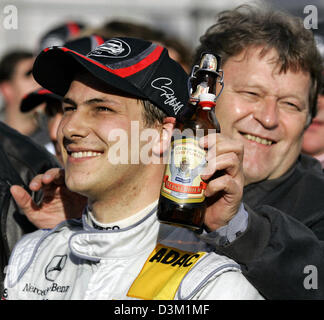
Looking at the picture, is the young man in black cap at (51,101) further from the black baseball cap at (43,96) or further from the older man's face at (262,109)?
the older man's face at (262,109)

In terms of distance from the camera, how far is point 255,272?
91.2 inches

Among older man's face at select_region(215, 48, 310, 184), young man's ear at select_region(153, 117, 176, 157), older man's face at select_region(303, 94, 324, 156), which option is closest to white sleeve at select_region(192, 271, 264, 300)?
young man's ear at select_region(153, 117, 176, 157)

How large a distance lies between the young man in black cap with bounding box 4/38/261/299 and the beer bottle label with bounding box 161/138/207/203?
316 millimetres

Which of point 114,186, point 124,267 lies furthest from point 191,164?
point 124,267

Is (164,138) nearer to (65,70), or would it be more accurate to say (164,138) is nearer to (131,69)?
(131,69)

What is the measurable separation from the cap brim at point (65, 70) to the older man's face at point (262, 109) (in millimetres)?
877

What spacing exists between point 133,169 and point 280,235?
29.8 inches

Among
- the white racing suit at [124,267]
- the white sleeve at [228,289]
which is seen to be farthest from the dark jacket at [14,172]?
the white sleeve at [228,289]

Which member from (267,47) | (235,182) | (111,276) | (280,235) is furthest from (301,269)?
(267,47)

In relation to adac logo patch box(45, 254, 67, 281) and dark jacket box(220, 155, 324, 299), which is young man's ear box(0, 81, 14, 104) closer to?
adac logo patch box(45, 254, 67, 281)

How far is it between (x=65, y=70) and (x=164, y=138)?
0.64m

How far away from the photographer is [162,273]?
8.05 feet

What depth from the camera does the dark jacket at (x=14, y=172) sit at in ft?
10.6
